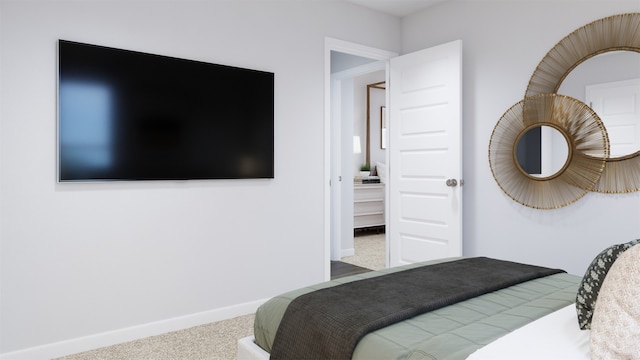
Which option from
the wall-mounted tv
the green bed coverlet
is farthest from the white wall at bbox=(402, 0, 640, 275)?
the wall-mounted tv

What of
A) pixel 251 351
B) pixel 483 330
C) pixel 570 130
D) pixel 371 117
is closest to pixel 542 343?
pixel 483 330

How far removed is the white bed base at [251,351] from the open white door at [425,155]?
227cm

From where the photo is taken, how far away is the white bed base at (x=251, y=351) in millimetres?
1731

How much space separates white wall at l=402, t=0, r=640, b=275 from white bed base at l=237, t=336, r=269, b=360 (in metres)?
2.41

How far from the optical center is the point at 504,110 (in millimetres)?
3443

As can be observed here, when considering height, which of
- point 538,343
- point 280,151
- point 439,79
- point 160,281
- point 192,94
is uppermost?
point 439,79

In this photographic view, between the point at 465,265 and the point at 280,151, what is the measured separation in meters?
1.77

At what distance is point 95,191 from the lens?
2633 mm

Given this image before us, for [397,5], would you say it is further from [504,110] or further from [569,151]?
[569,151]

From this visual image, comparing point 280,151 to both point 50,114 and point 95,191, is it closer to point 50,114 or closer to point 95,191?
point 95,191

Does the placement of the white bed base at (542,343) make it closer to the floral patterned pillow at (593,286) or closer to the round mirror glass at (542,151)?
the floral patterned pillow at (593,286)

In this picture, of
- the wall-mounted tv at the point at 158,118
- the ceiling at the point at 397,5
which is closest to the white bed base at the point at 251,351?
the wall-mounted tv at the point at 158,118

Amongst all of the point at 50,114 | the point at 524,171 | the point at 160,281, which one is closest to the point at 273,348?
the point at 160,281

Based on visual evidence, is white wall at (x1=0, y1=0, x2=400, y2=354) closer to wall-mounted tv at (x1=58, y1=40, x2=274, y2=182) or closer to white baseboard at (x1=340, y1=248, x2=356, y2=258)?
wall-mounted tv at (x1=58, y1=40, x2=274, y2=182)
